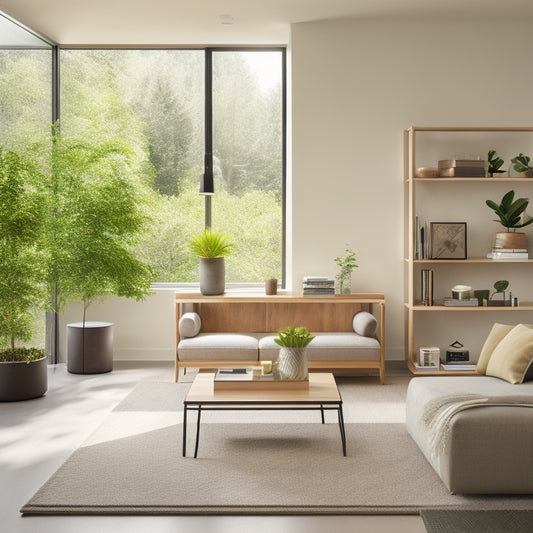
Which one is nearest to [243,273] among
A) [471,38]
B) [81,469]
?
[471,38]

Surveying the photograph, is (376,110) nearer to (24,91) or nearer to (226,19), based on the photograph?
(226,19)

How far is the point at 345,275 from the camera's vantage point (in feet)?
21.4

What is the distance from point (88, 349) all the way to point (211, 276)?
52.4 inches

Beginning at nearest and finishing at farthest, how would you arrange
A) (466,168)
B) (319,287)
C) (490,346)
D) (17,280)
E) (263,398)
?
(263,398), (490,346), (17,280), (466,168), (319,287)

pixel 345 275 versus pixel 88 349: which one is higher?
pixel 345 275

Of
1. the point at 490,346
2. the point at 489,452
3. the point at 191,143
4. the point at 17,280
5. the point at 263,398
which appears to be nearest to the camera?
the point at 489,452

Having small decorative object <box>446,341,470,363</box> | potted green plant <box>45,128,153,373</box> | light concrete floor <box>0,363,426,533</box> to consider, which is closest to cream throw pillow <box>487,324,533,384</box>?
light concrete floor <box>0,363,426,533</box>

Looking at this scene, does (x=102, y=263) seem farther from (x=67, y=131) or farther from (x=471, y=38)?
(x=471, y=38)

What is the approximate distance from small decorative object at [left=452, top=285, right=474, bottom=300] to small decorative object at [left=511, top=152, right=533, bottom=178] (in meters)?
1.14

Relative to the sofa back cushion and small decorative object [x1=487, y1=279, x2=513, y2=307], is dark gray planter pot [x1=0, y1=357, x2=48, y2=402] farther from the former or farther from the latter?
small decorative object [x1=487, y1=279, x2=513, y2=307]

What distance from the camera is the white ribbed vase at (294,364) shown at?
436 cm

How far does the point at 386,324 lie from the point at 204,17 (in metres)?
3.30

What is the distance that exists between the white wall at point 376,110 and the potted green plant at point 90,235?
1551 millimetres

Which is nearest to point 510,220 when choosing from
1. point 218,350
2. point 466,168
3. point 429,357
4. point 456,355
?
point 466,168
